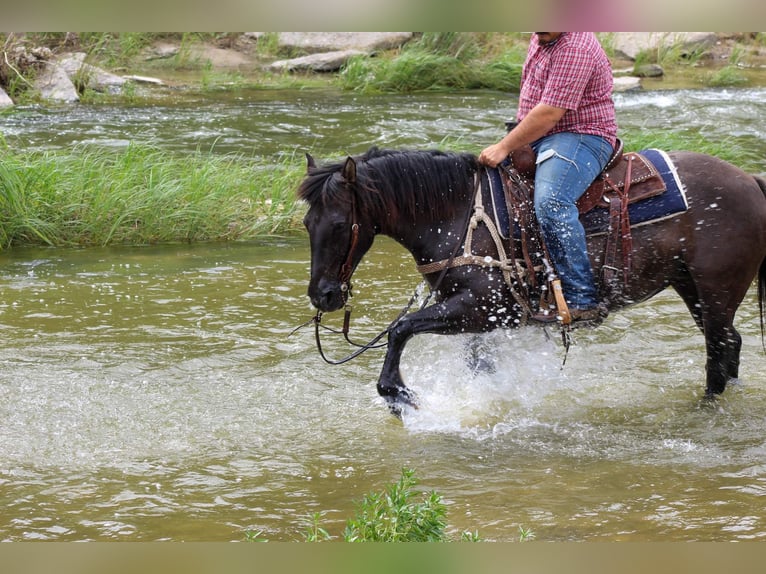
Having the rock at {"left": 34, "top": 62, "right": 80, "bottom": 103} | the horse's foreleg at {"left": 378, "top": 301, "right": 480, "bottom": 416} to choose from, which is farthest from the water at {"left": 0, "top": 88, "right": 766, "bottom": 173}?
the horse's foreleg at {"left": 378, "top": 301, "right": 480, "bottom": 416}

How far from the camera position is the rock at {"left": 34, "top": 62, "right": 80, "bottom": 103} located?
16.3 metres

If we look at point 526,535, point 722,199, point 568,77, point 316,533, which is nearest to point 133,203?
point 568,77

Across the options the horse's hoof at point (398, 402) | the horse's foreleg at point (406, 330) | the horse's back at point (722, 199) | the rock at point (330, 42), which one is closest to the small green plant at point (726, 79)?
the rock at point (330, 42)

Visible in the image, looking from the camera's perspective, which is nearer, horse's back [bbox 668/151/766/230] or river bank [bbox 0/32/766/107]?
horse's back [bbox 668/151/766/230]

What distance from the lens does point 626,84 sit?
18.5 metres

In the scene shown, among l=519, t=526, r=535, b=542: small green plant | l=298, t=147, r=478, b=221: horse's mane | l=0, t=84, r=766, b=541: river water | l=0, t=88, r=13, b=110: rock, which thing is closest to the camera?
l=519, t=526, r=535, b=542: small green plant

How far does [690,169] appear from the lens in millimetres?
5320

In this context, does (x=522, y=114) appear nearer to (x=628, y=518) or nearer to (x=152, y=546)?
(x=628, y=518)

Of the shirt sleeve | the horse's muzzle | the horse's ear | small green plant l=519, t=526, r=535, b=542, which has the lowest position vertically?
small green plant l=519, t=526, r=535, b=542

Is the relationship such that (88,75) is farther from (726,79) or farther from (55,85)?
(726,79)

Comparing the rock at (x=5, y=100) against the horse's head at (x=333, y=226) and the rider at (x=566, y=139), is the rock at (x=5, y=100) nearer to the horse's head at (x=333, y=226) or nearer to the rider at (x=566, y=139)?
the horse's head at (x=333, y=226)

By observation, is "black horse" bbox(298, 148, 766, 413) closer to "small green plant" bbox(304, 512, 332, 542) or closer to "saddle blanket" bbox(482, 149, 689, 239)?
"saddle blanket" bbox(482, 149, 689, 239)

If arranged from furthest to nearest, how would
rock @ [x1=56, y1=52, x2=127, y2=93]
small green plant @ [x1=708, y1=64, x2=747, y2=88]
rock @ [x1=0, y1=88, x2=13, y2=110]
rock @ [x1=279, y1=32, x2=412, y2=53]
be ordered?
rock @ [x1=279, y1=32, x2=412, y2=53]
small green plant @ [x1=708, y1=64, x2=747, y2=88]
rock @ [x1=56, y1=52, x2=127, y2=93]
rock @ [x1=0, y1=88, x2=13, y2=110]
